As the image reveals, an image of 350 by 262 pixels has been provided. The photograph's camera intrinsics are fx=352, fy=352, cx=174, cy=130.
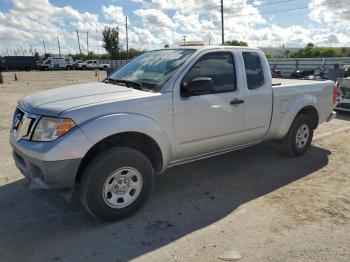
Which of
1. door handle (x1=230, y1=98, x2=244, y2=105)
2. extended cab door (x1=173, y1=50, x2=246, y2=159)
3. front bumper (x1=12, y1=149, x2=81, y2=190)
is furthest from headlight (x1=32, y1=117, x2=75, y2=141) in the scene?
door handle (x1=230, y1=98, x2=244, y2=105)

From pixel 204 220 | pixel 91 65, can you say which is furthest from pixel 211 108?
pixel 91 65

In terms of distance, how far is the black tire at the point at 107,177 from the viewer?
3455mm

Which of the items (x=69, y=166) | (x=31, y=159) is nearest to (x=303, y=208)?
(x=69, y=166)

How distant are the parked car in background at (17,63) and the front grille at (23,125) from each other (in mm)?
51363

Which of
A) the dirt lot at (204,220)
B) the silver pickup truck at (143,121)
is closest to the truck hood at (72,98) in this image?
the silver pickup truck at (143,121)

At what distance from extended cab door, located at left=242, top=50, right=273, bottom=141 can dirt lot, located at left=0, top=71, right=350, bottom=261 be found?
27.3 inches

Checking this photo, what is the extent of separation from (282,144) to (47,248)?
13.2ft

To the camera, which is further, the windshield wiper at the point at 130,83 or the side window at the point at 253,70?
the side window at the point at 253,70

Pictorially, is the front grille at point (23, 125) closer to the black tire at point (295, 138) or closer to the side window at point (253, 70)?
the side window at point (253, 70)

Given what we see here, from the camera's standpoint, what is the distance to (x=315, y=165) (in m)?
5.52

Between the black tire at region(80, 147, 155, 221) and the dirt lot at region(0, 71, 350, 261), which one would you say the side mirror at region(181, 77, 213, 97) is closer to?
the black tire at region(80, 147, 155, 221)

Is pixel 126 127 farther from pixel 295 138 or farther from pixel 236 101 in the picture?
pixel 295 138

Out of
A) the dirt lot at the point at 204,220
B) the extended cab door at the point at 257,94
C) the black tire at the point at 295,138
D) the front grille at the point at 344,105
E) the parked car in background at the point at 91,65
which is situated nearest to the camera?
the dirt lot at the point at 204,220

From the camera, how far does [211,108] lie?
4.33 metres
